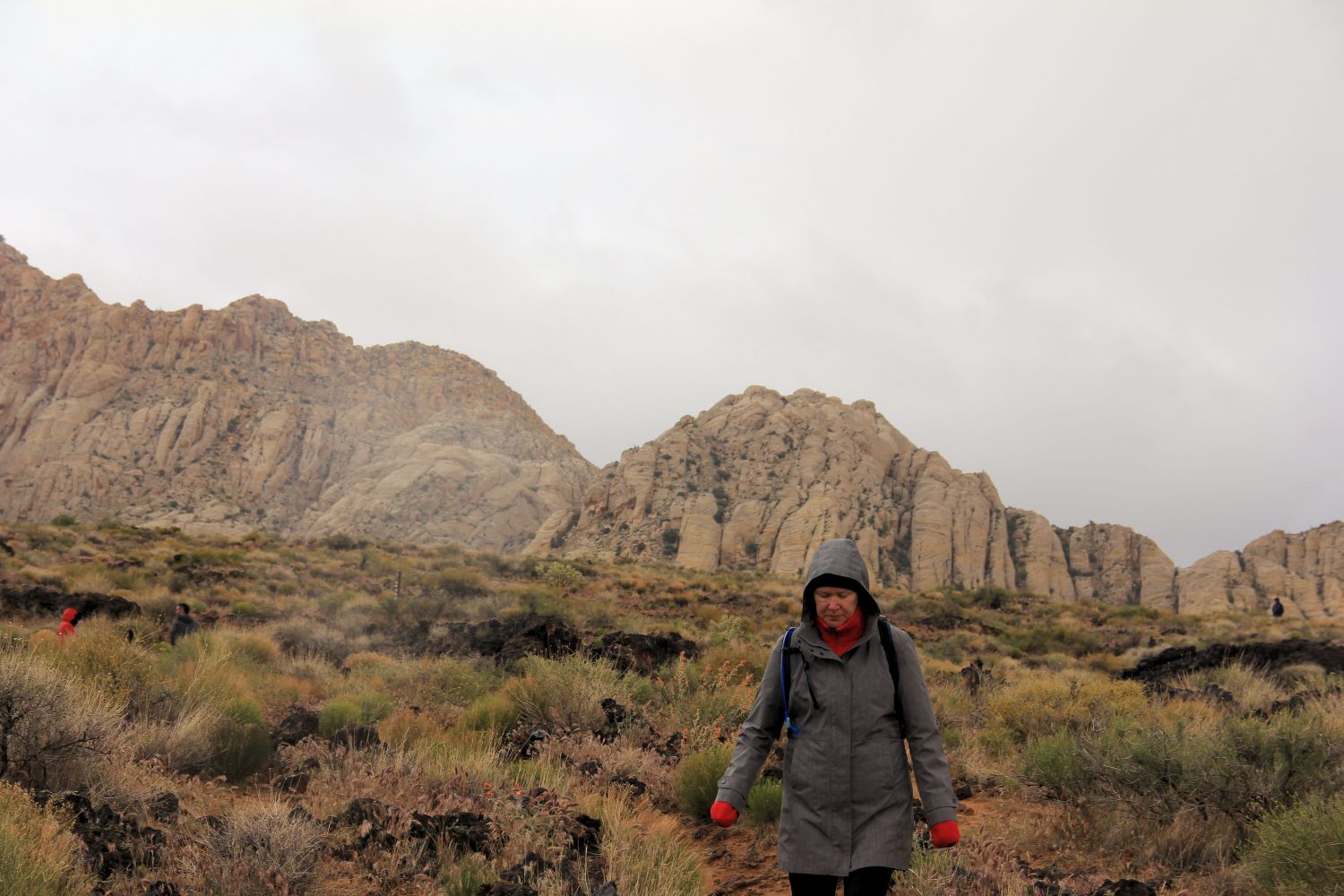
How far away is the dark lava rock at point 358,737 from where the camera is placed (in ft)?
21.9

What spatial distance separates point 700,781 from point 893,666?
3.69 meters

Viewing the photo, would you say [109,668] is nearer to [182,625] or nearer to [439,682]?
[439,682]

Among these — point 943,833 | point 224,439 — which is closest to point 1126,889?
point 943,833

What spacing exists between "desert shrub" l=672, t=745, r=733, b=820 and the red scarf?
3.47 metres

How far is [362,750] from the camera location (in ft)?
20.1

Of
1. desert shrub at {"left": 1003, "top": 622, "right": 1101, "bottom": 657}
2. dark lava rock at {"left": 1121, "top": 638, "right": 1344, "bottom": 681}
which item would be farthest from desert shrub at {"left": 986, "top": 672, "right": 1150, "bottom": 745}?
desert shrub at {"left": 1003, "top": 622, "right": 1101, "bottom": 657}

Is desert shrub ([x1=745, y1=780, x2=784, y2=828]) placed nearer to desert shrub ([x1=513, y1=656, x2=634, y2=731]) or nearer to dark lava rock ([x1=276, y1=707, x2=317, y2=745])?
desert shrub ([x1=513, y1=656, x2=634, y2=731])

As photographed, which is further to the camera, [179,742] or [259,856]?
[179,742]

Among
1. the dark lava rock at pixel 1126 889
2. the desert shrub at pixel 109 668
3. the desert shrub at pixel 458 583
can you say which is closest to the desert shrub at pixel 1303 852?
the dark lava rock at pixel 1126 889

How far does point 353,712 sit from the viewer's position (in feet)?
26.0

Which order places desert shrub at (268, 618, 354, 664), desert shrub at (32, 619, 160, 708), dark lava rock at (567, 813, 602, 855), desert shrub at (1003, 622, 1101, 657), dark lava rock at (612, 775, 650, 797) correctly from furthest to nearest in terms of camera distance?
desert shrub at (1003, 622, 1101, 657) → desert shrub at (268, 618, 354, 664) → desert shrub at (32, 619, 160, 708) → dark lava rock at (612, 775, 650, 797) → dark lava rock at (567, 813, 602, 855)

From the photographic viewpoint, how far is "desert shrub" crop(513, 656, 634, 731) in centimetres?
810

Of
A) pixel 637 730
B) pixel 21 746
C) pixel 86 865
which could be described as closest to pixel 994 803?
pixel 637 730

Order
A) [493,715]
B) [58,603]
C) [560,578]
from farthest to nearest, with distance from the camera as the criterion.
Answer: [560,578] < [58,603] < [493,715]
